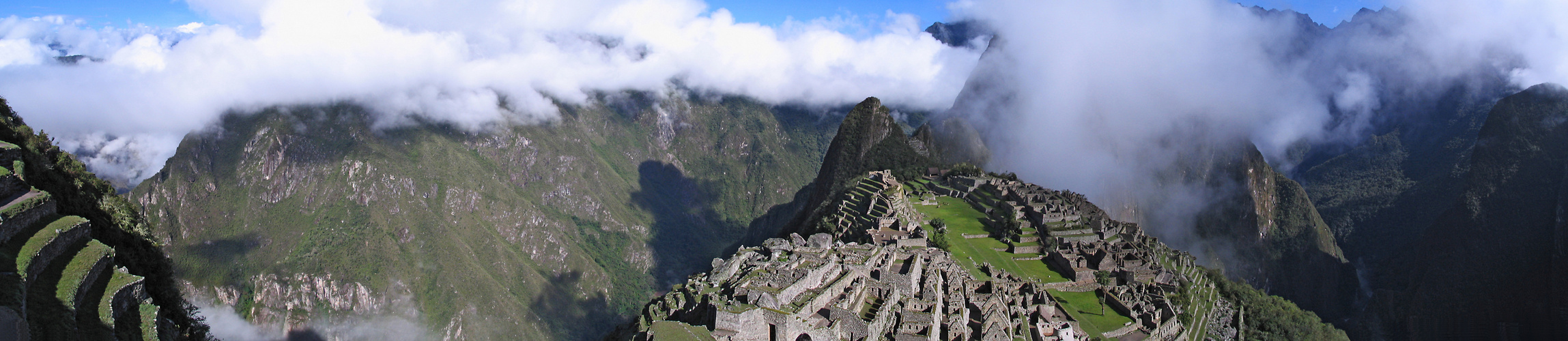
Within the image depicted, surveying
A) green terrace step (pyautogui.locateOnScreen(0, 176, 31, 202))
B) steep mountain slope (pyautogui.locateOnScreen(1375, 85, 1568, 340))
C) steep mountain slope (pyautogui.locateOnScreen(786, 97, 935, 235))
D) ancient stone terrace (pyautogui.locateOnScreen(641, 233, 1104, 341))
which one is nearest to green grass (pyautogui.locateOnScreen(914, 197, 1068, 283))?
ancient stone terrace (pyautogui.locateOnScreen(641, 233, 1104, 341))

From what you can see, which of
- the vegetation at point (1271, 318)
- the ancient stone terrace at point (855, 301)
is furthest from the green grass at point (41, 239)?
the vegetation at point (1271, 318)

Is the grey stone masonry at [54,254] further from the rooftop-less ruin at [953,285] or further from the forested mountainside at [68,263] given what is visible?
the rooftop-less ruin at [953,285]

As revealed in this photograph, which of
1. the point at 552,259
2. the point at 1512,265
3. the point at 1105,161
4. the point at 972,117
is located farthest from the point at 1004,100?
the point at 552,259

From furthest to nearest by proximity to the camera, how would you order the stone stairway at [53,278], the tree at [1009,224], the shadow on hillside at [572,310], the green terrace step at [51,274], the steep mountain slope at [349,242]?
the shadow on hillside at [572,310] < the steep mountain slope at [349,242] < the tree at [1009,224] < the green terrace step at [51,274] < the stone stairway at [53,278]

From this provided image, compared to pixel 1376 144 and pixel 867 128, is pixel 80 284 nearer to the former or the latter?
pixel 867 128

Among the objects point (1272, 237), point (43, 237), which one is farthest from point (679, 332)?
point (1272, 237)

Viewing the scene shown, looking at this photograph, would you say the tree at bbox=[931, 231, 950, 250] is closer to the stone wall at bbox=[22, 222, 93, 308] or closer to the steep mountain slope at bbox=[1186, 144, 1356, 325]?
the stone wall at bbox=[22, 222, 93, 308]
